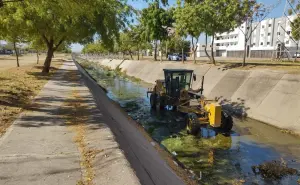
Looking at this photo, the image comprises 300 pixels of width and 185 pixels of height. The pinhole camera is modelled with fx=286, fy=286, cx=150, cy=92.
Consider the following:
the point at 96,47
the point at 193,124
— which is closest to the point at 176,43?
the point at 96,47

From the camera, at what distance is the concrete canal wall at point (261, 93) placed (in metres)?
13.6

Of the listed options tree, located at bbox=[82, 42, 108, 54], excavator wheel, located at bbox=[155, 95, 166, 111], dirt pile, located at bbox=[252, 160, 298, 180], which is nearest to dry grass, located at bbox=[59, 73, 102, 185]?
excavator wheel, located at bbox=[155, 95, 166, 111]

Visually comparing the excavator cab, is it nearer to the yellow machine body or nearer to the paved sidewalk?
the yellow machine body

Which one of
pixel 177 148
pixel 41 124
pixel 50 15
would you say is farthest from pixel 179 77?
pixel 50 15

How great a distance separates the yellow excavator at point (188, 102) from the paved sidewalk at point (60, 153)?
4408mm

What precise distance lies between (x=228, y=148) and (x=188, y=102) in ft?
13.3

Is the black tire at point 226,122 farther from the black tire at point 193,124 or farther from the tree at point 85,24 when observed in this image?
the tree at point 85,24

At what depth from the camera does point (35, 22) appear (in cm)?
2138

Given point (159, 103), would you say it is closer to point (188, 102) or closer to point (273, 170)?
point (188, 102)

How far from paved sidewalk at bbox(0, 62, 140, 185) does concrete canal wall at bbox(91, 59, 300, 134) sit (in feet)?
28.6

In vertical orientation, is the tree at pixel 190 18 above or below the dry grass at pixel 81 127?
above

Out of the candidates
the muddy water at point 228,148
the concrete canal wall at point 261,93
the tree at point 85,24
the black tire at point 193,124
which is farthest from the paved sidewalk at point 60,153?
the tree at point 85,24

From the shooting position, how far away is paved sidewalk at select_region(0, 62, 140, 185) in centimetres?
539

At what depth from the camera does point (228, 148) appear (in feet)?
35.4
